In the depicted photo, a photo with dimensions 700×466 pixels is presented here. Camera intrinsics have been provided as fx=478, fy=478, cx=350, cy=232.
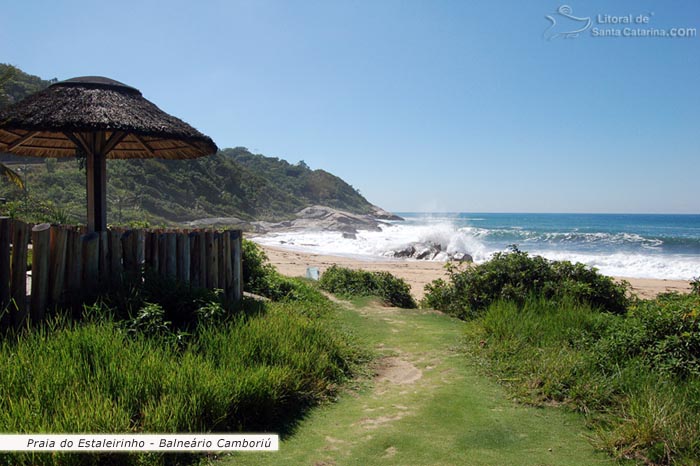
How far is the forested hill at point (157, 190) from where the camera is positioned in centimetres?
3741

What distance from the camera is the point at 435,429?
4035 mm

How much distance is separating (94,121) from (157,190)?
1904 inches

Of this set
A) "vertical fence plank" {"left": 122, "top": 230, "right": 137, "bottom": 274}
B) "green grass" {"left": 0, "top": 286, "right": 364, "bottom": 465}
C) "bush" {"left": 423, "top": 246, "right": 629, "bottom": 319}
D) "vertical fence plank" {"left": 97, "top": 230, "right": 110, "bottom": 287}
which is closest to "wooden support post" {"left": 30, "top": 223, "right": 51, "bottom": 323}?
"green grass" {"left": 0, "top": 286, "right": 364, "bottom": 465}

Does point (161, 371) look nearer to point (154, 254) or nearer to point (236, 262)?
point (154, 254)

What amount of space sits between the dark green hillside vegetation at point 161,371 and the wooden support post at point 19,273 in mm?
307

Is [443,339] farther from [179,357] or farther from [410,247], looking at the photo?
[410,247]

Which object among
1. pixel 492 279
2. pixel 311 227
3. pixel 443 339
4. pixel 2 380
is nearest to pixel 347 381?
pixel 443 339

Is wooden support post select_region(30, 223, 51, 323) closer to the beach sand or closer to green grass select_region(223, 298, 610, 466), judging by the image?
green grass select_region(223, 298, 610, 466)

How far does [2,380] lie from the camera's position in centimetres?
352

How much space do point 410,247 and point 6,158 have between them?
36170mm

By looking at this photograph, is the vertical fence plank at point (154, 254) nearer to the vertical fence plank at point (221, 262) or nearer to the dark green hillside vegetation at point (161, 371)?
the dark green hillside vegetation at point (161, 371)

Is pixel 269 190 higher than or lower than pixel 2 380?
higher

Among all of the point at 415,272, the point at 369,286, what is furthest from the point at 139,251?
the point at 415,272
